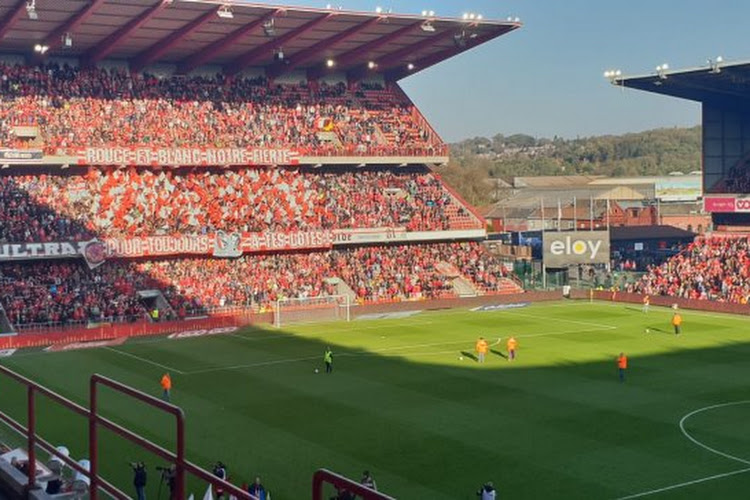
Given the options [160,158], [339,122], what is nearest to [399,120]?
[339,122]

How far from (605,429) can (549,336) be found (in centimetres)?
2113

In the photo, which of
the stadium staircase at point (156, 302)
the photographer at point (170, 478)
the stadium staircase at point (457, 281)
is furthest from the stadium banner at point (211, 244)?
the photographer at point (170, 478)

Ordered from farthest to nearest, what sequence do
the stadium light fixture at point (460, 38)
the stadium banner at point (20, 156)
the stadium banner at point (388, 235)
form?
the stadium light fixture at point (460, 38)
the stadium banner at point (388, 235)
the stadium banner at point (20, 156)

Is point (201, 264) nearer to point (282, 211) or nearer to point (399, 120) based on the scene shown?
point (282, 211)

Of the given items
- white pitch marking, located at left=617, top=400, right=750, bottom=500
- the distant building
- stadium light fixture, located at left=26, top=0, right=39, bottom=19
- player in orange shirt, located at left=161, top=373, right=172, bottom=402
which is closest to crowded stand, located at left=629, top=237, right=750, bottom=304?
the distant building

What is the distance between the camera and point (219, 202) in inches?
2525

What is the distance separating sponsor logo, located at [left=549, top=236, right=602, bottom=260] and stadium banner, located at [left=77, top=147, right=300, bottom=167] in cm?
1834

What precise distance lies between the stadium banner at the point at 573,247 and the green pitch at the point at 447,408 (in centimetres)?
1416

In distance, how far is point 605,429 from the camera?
29.5m

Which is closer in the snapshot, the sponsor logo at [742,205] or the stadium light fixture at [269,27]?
the stadium light fixture at [269,27]

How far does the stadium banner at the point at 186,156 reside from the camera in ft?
194

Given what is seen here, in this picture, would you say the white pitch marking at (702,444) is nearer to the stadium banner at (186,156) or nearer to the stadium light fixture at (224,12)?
the stadium light fixture at (224,12)

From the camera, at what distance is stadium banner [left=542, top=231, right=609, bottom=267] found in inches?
2660

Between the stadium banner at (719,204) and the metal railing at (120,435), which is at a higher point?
the stadium banner at (719,204)
